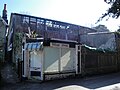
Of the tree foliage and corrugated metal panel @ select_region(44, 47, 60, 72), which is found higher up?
the tree foliage

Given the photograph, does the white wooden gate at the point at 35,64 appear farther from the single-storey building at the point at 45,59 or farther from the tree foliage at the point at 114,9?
the tree foliage at the point at 114,9

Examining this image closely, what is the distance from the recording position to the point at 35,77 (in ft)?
51.6

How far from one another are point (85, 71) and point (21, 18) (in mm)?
11683

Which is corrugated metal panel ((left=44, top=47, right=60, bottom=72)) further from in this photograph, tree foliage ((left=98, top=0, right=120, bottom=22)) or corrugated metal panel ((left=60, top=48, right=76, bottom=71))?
tree foliage ((left=98, top=0, right=120, bottom=22))

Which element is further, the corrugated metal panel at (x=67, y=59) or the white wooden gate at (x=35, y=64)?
the corrugated metal panel at (x=67, y=59)

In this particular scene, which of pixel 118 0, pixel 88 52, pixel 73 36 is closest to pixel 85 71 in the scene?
pixel 88 52

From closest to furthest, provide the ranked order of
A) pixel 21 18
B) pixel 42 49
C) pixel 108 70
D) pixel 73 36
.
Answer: pixel 42 49
pixel 108 70
pixel 21 18
pixel 73 36

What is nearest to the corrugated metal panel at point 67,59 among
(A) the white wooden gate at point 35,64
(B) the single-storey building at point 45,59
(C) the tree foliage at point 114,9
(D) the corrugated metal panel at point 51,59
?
(B) the single-storey building at point 45,59

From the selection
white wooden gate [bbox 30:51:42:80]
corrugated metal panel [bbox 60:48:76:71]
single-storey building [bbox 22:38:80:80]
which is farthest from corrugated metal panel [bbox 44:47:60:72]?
corrugated metal panel [bbox 60:48:76:71]

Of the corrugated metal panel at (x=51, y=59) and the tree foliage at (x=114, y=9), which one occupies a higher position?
the tree foliage at (x=114, y=9)

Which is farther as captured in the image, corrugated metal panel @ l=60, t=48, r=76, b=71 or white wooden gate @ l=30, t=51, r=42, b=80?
corrugated metal panel @ l=60, t=48, r=76, b=71

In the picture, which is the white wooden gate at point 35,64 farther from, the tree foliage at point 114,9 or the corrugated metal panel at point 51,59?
the tree foliage at point 114,9

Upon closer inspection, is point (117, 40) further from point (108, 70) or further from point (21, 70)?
point (21, 70)

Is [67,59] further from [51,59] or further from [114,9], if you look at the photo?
[114,9]
